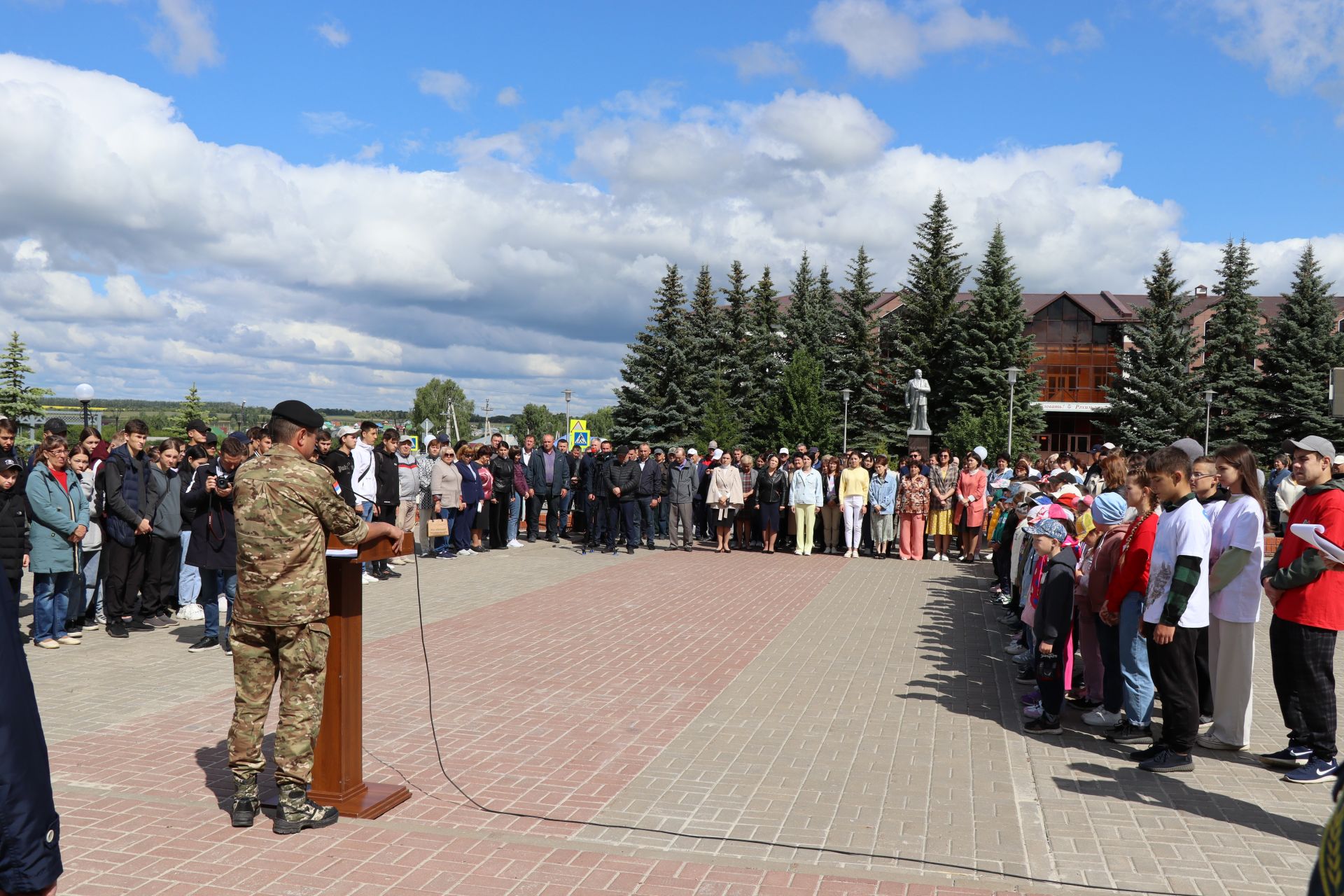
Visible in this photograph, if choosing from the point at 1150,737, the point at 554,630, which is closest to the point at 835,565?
the point at 554,630

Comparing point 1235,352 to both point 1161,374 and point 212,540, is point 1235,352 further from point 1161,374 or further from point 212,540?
point 212,540

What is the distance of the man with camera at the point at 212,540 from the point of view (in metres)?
8.62

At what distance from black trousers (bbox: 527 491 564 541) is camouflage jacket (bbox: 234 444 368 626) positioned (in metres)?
14.3

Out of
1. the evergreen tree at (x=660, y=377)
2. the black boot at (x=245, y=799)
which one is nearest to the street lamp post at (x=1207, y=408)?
the evergreen tree at (x=660, y=377)

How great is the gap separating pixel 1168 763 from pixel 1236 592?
1.26 m

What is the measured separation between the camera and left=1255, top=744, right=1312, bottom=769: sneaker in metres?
5.69

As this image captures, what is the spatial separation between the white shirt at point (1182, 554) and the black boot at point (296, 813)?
4.87 meters

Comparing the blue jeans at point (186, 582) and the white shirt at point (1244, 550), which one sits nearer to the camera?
the white shirt at point (1244, 550)

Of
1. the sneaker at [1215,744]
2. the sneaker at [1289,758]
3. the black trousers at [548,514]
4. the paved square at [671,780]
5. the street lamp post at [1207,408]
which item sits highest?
the street lamp post at [1207,408]

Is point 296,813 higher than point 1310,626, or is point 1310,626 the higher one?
point 1310,626

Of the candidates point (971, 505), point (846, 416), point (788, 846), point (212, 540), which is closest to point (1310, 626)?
point (788, 846)

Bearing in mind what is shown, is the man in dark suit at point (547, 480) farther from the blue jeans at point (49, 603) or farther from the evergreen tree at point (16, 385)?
the evergreen tree at point (16, 385)

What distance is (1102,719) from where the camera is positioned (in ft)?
22.1

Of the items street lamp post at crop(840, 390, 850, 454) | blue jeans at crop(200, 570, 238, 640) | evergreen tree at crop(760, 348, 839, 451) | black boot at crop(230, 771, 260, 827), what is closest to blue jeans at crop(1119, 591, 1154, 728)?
black boot at crop(230, 771, 260, 827)
